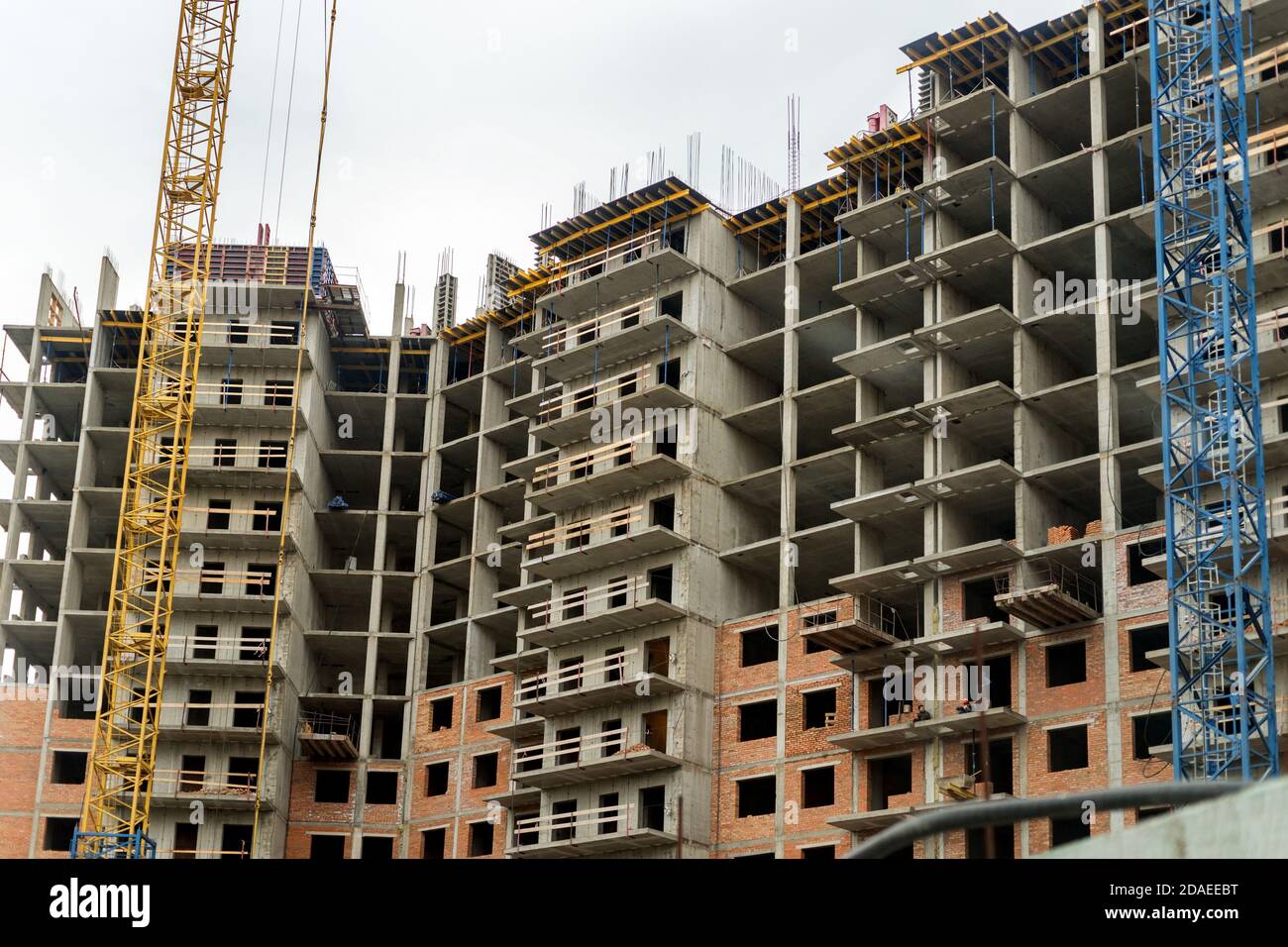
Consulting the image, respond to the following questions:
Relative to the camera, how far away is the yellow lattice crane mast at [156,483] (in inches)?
2559

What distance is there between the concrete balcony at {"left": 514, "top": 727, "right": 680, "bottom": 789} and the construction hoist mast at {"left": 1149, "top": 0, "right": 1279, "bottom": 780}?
63.1 ft

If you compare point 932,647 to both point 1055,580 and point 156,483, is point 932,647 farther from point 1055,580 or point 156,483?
point 156,483

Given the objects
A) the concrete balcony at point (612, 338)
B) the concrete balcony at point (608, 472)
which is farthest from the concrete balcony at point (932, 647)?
the concrete balcony at point (612, 338)

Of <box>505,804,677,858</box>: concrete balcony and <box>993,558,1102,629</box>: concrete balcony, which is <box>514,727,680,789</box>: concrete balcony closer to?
<box>505,804,677,858</box>: concrete balcony

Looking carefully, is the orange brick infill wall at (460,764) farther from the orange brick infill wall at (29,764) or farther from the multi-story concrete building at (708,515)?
the orange brick infill wall at (29,764)

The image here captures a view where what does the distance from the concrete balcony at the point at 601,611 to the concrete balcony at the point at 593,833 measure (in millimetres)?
6728

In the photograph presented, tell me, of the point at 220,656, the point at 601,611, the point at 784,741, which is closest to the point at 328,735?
the point at 220,656

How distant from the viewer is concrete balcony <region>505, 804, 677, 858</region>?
59469 mm

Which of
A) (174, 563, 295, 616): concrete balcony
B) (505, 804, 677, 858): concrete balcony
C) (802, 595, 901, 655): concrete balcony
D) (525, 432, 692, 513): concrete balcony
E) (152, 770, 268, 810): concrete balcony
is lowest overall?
(505, 804, 677, 858): concrete balcony

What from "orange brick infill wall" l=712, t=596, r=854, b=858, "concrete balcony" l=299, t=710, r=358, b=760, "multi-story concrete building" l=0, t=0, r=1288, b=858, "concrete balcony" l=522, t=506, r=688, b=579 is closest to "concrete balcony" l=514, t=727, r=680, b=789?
"multi-story concrete building" l=0, t=0, r=1288, b=858

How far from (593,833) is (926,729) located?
13714mm
